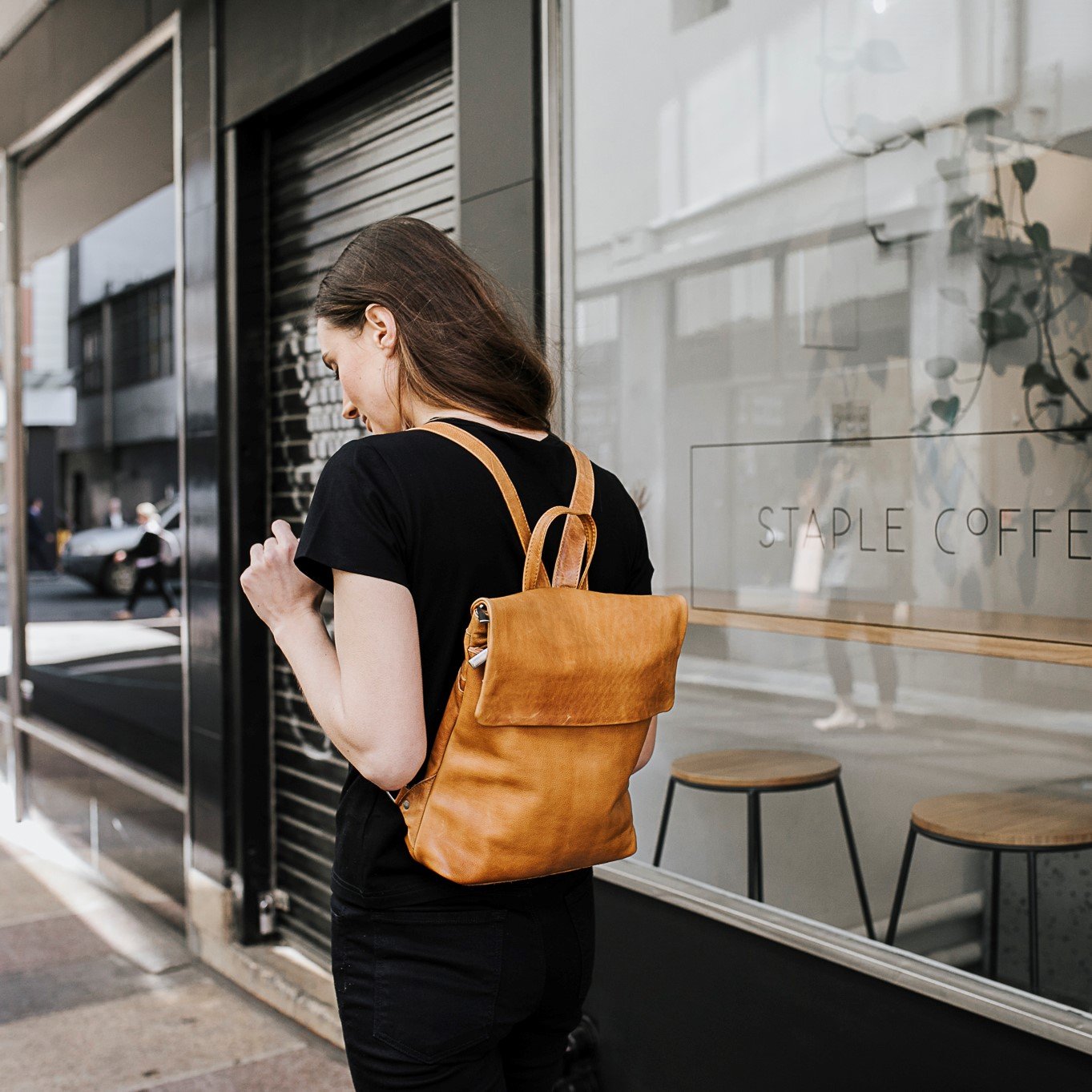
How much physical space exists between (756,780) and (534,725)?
1428 mm

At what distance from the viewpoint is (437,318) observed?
166 centimetres

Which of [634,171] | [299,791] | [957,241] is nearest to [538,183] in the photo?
[634,171]

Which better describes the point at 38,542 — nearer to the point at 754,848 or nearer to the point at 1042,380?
the point at 754,848

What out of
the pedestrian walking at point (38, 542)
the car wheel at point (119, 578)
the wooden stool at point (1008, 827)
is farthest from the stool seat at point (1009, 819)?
the pedestrian walking at point (38, 542)

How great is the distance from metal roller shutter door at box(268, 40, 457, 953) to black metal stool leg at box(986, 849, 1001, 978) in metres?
2.45

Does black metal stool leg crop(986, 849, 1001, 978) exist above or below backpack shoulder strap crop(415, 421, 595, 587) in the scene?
below

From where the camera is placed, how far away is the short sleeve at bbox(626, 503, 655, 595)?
1834mm

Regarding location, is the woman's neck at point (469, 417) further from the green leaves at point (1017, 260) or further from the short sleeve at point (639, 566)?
the green leaves at point (1017, 260)

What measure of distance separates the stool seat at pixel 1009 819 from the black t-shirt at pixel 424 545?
102cm

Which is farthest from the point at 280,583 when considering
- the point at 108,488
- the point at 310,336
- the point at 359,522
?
the point at 108,488

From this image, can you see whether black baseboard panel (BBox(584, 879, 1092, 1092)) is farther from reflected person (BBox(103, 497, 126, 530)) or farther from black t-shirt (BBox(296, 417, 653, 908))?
reflected person (BBox(103, 497, 126, 530))

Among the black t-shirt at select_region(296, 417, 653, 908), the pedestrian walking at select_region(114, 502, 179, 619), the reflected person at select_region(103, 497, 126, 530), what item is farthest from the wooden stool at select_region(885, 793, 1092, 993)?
the reflected person at select_region(103, 497, 126, 530)

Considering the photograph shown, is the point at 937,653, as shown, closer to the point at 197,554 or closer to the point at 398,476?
the point at 398,476

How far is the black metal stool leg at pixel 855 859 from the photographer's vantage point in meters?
2.54
